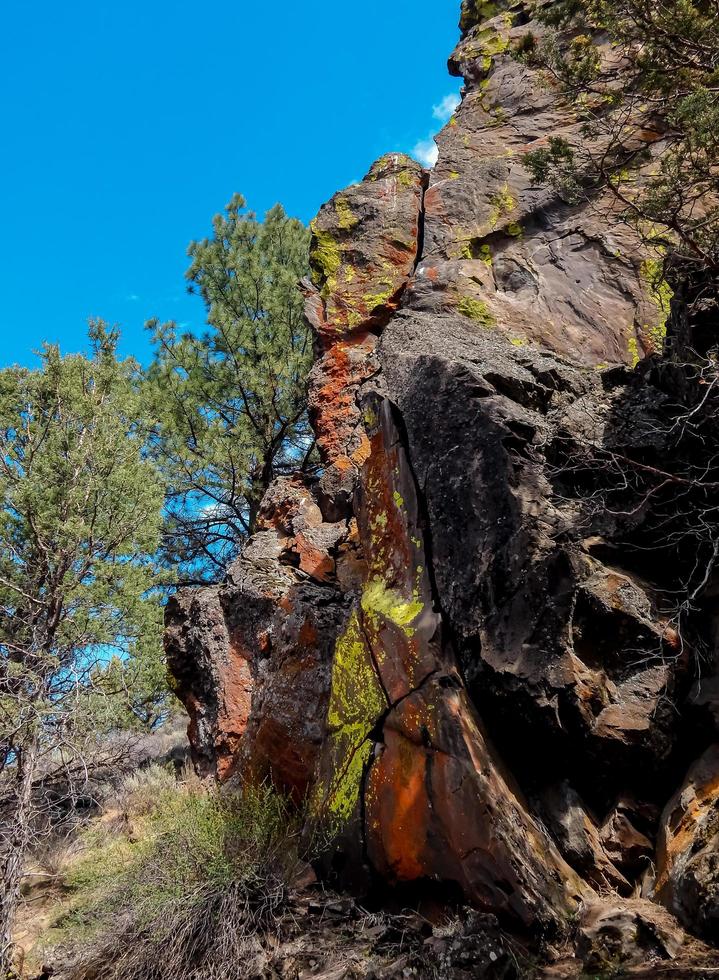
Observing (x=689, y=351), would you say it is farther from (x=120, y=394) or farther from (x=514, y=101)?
(x=120, y=394)

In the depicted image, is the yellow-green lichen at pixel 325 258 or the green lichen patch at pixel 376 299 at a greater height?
the yellow-green lichen at pixel 325 258

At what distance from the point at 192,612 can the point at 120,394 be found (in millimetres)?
3492

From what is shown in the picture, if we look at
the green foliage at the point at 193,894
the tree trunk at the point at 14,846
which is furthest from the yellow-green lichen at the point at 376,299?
the tree trunk at the point at 14,846

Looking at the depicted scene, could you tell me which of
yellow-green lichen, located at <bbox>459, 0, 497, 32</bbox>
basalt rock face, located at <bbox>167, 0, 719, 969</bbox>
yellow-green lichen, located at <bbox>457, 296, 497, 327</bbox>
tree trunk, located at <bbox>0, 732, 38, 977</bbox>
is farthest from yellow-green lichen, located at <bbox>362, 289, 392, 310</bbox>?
tree trunk, located at <bbox>0, 732, 38, 977</bbox>

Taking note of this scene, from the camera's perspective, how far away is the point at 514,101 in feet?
32.6

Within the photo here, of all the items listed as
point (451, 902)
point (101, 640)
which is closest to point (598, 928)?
point (451, 902)

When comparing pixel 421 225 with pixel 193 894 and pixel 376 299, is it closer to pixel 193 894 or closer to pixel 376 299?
pixel 376 299

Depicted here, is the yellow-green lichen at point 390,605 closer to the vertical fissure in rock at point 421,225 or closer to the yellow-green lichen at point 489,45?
the vertical fissure in rock at point 421,225

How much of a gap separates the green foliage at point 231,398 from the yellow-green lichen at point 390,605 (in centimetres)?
663

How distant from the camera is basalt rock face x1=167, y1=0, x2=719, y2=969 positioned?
17.2 feet

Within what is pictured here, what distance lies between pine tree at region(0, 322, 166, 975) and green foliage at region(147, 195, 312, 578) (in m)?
1.83

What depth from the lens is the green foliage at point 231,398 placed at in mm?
13047

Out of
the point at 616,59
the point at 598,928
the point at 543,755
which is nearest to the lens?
the point at 598,928

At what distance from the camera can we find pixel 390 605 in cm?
643
